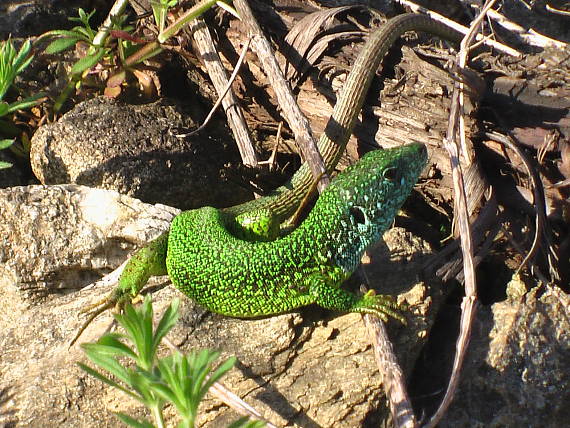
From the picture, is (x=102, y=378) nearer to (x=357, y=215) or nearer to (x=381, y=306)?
(x=381, y=306)

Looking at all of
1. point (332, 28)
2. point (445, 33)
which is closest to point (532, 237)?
point (445, 33)

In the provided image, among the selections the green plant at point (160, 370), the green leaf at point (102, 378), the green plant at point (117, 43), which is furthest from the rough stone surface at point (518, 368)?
the green plant at point (117, 43)

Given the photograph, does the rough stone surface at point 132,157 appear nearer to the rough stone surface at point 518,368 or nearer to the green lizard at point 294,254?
the green lizard at point 294,254

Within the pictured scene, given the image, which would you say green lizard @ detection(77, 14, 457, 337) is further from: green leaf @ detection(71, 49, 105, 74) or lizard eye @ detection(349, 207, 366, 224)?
green leaf @ detection(71, 49, 105, 74)

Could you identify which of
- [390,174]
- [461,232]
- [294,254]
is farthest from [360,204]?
[461,232]

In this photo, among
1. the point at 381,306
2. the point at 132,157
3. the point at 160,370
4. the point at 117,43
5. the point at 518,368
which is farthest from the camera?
the point at 117,43

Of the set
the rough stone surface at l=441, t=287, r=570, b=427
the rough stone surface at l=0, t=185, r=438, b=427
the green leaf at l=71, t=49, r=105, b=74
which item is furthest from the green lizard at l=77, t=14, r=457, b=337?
the green leaf at l=71, t=49, r=105, b=74

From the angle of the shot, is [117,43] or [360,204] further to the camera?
[117,43]
